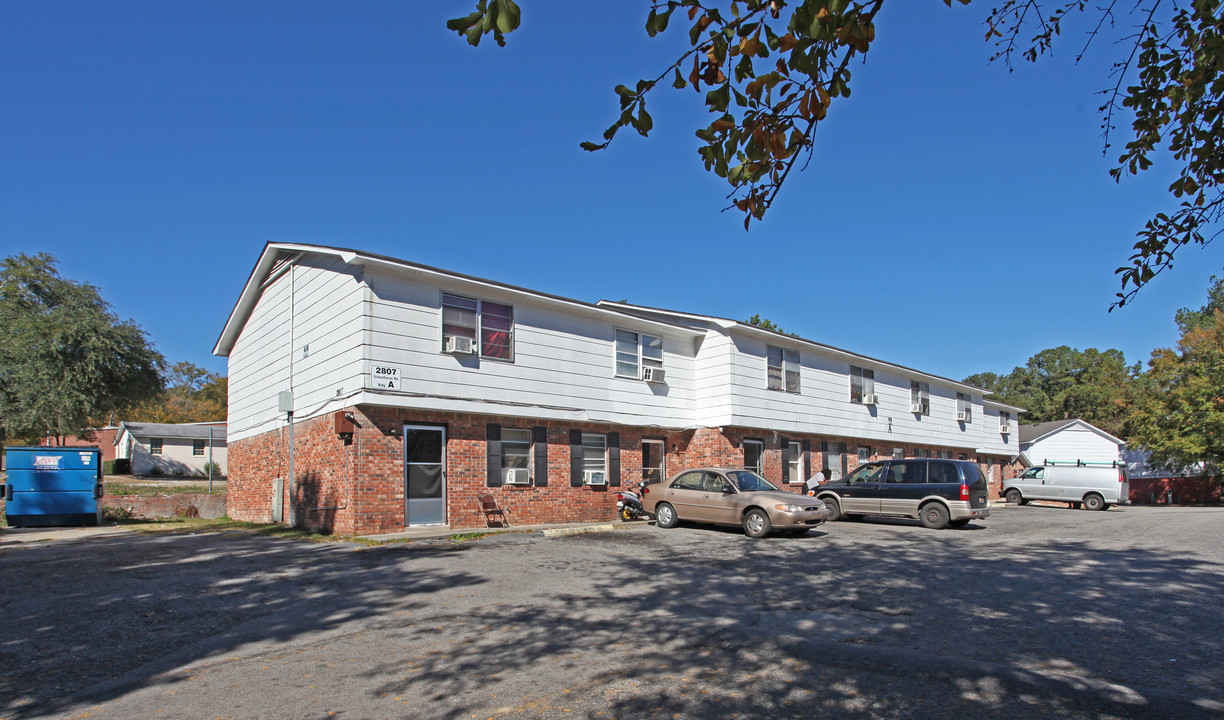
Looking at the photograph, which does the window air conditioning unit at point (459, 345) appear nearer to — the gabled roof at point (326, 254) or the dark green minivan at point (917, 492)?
the gabled roof at point (326, 254)

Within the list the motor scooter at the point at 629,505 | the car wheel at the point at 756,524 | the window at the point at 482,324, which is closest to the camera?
the car wheel at the point at 756,524

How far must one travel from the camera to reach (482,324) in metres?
17.3

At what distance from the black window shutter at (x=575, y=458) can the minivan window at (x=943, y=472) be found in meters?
8.68

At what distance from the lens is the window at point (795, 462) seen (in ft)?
82.1

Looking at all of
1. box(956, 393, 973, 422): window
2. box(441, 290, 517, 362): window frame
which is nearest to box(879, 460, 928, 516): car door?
box(441, 290, 517, 362): window frame

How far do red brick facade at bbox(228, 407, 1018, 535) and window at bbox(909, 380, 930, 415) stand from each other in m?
10.7

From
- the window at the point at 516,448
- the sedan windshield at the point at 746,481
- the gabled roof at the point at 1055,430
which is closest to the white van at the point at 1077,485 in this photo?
the sedan windshield at the point at 746,481

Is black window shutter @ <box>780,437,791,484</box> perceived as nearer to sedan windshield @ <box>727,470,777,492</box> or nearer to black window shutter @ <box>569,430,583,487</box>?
black window shutter @ <box>569,430,583,487</box>

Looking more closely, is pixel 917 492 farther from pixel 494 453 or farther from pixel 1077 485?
pixel 1077 485

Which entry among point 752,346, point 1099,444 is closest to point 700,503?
point 752,346

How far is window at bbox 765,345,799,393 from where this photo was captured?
2395 cm

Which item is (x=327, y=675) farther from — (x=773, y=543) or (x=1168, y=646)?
(x=773, y=543)

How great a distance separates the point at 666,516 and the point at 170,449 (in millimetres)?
47147

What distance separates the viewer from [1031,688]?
5.17 metres
